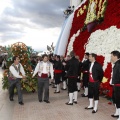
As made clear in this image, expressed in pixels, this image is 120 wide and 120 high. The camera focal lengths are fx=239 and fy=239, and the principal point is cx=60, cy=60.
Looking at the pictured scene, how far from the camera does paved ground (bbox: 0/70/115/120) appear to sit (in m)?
6.97

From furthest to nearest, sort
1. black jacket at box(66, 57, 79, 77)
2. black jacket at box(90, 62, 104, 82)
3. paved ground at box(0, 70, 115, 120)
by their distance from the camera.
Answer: black jacket at box(66, 57, 79, 77) < black jacket at box(90, 62, 104, 82) < paved ground at box(0, 70, 115, 120)

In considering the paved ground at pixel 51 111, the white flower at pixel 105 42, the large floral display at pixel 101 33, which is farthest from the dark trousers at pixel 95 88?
the white flower at pixel 105 42

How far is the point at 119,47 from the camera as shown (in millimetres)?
9438

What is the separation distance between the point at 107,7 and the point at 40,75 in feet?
17.2

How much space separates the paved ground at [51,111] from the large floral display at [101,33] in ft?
5.44

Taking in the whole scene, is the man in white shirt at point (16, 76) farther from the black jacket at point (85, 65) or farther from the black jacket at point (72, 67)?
the black jacket at point (85, 65)

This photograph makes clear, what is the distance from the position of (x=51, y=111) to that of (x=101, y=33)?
18.5 ft

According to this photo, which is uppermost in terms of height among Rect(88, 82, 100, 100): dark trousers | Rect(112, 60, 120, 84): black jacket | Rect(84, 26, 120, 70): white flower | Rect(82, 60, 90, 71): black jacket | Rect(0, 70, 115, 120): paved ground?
Rect(84, 26, 120, 70): white flower

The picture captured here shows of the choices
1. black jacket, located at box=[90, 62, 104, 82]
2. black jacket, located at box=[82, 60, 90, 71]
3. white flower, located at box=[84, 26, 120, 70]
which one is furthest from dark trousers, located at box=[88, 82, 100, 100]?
black jacket, located at box=[82, 60, 90, 71]

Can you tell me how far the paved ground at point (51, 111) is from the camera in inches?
275

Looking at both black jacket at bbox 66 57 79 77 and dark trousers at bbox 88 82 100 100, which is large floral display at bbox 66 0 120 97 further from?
dark trousers at bbox 88 82 100 100

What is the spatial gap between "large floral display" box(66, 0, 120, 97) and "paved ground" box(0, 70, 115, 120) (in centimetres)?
166

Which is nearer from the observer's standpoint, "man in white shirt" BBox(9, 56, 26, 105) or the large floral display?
"man in white shirt" BBox(9, 56, 26, 105)

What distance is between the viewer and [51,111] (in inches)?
304
